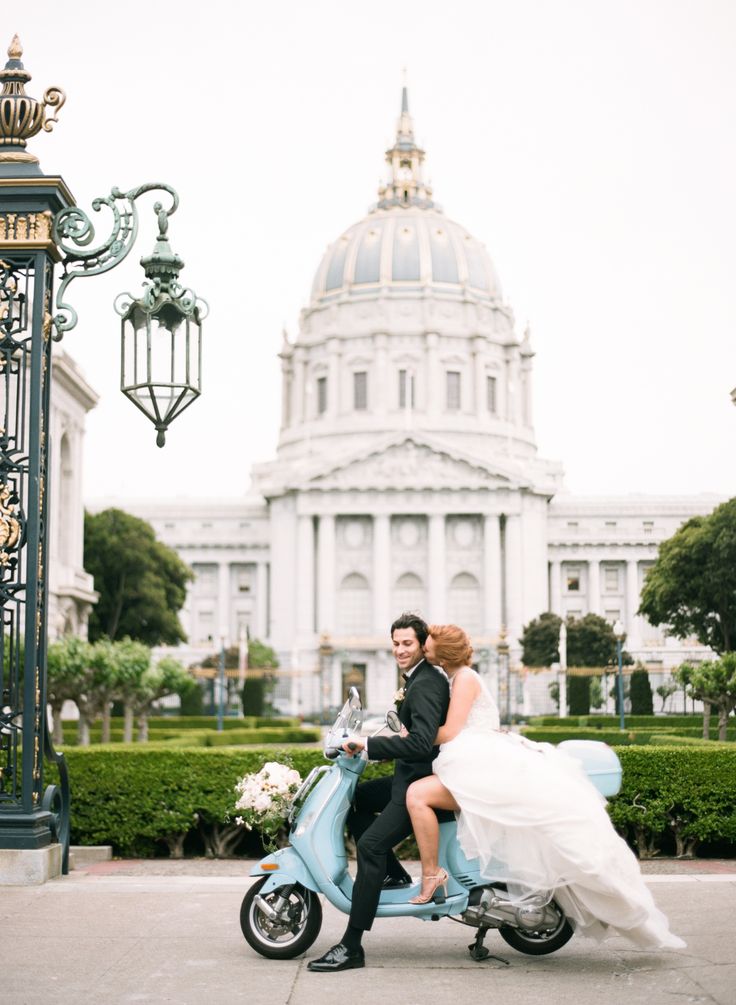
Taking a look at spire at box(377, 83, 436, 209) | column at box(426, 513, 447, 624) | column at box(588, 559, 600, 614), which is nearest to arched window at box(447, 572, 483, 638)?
column at box(426, 513, 447, 624)

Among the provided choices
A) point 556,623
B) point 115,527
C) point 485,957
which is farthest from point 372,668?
point 485,957

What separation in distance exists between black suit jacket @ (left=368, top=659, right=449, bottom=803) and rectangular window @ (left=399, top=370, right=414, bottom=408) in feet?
314

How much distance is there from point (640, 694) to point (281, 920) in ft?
167

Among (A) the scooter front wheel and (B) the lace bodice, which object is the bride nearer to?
(B) the lace bodice

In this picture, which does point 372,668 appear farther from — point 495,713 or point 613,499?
point 495,713

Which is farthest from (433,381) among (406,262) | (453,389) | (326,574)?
(326,574)

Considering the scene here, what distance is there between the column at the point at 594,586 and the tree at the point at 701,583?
35.6m

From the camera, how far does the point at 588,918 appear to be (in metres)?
7.67

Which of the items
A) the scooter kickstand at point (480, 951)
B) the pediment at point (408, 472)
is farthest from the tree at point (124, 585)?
the scooter kickstand at point (480, 951)

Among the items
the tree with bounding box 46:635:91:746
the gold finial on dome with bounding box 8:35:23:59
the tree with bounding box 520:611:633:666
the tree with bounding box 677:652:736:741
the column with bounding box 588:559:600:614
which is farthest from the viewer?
the column with bounding box 588:559:600:614

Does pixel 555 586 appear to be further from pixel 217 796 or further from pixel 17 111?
pixel 17 111

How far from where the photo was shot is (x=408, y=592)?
3578 inches

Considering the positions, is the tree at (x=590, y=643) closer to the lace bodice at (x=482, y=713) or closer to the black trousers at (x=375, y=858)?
the lace bodice at (x=482, y=713)

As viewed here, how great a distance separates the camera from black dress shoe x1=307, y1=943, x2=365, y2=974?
7.53 m
